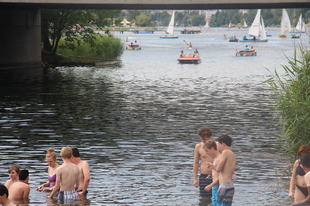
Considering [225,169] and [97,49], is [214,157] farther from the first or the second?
[97,49]

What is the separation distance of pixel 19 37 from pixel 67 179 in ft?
127

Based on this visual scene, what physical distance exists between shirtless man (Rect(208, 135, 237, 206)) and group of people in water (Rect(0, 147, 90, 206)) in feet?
9.71

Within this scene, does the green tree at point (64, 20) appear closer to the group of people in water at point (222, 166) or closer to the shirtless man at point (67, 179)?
the shirtless man at point (67, 179)

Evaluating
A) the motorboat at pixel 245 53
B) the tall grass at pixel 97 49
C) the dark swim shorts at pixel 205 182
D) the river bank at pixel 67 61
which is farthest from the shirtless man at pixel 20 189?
the motorboat at pixel 245 53

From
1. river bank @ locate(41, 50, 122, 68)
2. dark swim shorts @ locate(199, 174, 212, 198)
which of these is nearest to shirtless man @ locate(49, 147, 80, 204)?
dark swim shorts @ locate(199, 174, 212, 198)

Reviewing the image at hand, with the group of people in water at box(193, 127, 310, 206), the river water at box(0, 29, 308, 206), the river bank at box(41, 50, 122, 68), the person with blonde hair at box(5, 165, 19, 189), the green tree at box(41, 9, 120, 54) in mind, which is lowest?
the river water at box(0, 29, 308, 206)

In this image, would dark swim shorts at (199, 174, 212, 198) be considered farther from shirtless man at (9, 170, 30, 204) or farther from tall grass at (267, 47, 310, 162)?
shirtless man at (9, 170, 30, 204)

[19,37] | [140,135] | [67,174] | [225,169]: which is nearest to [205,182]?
[225,169]

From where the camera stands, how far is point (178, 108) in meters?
27.1

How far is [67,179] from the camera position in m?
10.3

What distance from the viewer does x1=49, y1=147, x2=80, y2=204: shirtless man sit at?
10188 millimetres

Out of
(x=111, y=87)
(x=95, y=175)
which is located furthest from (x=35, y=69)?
(x=95, y=175)

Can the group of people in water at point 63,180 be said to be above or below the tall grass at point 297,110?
below

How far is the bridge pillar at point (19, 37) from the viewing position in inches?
1785
